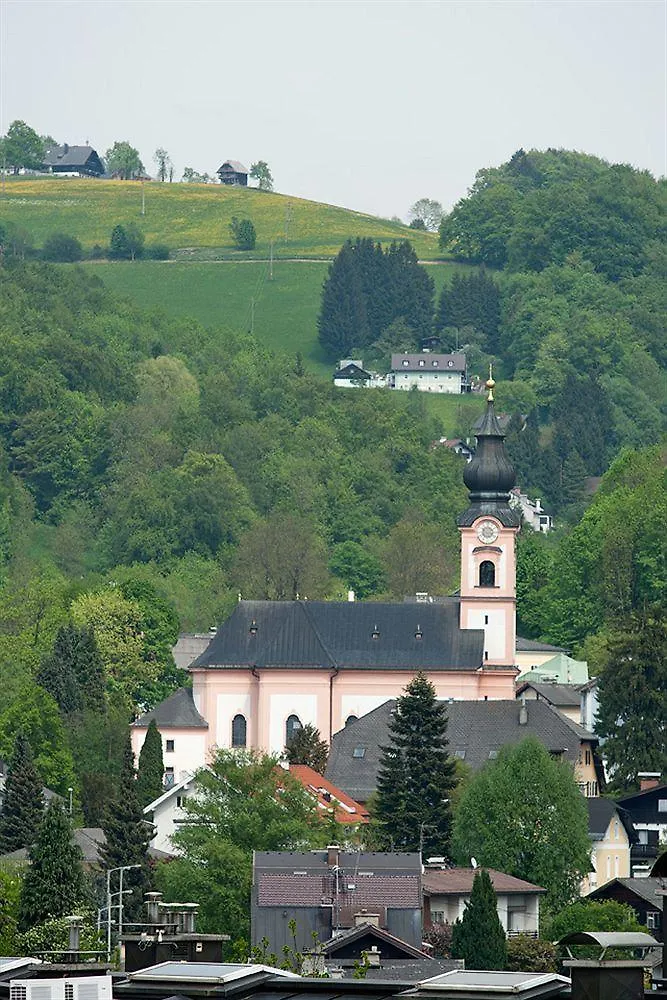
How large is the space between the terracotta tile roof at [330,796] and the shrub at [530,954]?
20.2 metres

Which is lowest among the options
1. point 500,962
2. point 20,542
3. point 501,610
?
point 500,962

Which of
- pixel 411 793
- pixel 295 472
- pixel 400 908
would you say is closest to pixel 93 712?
pixel 411 793

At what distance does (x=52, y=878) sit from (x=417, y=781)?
2735 centimetres

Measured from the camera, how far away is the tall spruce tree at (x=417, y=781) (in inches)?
3533

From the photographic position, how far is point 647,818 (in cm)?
10188

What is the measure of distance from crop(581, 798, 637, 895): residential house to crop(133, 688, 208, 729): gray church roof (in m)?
20.4

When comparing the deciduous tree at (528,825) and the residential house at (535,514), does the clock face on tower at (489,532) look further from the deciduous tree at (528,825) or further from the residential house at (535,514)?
the residential house at (535,514)

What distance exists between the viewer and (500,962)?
6412 cm

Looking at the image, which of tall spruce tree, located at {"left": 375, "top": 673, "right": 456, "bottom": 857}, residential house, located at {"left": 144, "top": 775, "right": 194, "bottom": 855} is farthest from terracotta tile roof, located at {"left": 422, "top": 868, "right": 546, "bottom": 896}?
residential house, located at {"left": 144, "top": 775, "right": 194, "bottom": 855}

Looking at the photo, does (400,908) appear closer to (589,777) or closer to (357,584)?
(589,777)

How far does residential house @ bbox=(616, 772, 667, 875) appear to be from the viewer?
100312 mm

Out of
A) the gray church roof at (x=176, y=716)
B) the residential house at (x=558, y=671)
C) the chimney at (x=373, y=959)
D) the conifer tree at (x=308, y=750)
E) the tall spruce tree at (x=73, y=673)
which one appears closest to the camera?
the chimney at (x=373, y=959)

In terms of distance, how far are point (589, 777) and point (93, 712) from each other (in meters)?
21.9

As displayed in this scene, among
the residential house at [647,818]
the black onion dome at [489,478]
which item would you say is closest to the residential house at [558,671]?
the black onion dome at [489,478]
